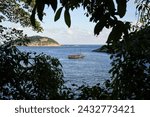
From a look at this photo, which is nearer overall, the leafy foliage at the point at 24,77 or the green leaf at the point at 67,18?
the green leaf at the point at 67,18

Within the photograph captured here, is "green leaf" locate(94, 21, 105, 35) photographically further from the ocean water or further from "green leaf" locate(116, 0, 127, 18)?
the ocean water

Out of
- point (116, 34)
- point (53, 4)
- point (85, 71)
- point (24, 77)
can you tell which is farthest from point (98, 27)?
point (85, 71)

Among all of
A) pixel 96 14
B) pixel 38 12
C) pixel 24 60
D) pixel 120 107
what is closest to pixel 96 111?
pixel 120 107

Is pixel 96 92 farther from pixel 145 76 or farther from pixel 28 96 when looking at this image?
pixel 28 96

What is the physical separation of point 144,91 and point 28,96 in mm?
2088

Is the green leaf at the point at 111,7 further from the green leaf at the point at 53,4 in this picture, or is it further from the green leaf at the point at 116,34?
the green leaf at the point at 53,4

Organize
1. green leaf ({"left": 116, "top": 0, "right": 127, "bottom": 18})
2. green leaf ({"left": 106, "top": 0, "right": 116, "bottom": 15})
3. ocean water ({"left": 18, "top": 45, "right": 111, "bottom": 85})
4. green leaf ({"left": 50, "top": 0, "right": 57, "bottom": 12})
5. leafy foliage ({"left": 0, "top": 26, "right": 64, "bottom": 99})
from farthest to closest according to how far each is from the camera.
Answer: ocean water ({"left": 18, "top": 45, "right": 111, "bottom": 85}) < leafy foliage ({"left": 0, "top": 26, "right": 64, "bottom": 99}) < green leaf ({"left": 50, "top": 0, "right": 57, "bottom": 12}) < green leaf ({"left": 106, "top": 0, "right": 116, "bottom": 15}) < green leaf ({"left": 116, "top": 0, "right": 127, "bottom": 18})

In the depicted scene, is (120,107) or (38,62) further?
(38,62)

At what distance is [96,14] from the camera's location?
7.53 ft

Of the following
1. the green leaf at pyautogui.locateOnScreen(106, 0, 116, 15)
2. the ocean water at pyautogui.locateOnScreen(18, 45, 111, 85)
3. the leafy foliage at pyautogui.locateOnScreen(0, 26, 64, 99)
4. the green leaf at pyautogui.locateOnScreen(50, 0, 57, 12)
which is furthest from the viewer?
the ocean water at pyautogui.locateOnScreen(18, 45, 111, 85)

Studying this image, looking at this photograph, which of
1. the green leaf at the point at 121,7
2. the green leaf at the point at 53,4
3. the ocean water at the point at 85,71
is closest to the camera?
the green leaf at the point at 121,7

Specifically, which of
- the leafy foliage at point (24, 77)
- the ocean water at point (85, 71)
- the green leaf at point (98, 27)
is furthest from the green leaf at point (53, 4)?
the ocean water at point (85, 71)

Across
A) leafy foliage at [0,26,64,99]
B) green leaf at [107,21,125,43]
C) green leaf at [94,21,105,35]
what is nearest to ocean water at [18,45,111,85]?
leafy foliage at [0,26,64,99]

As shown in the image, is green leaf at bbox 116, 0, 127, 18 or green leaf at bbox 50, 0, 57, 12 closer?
green leaf at bbox 116, 0, 127, 18
